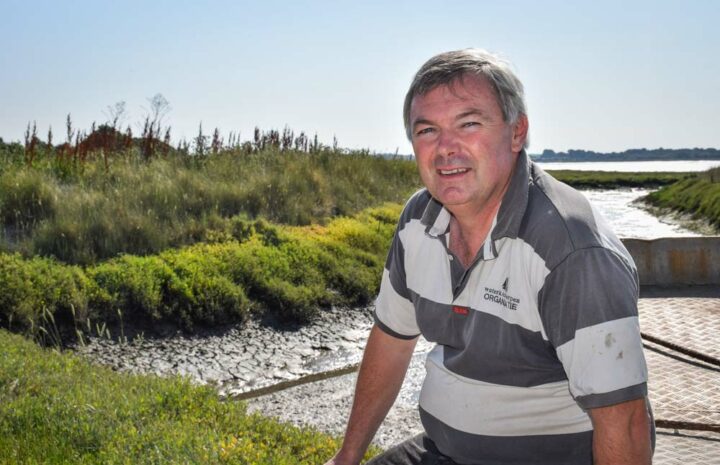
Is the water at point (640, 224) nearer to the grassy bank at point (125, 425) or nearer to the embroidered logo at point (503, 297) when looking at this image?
the grassy bank at point (125, 425)

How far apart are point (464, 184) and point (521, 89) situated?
0.32 m

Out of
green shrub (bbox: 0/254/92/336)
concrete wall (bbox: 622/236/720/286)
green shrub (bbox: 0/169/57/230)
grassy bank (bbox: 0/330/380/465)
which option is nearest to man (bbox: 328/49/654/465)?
grassy bank (bbox: 0/330/380/465)

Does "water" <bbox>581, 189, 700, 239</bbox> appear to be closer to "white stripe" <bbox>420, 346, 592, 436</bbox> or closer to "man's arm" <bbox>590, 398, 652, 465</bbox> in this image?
"white stripe" <bbox>420, 346, 592, 436</bbox>

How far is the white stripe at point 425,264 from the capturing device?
91.7 inches

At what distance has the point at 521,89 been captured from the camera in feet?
7.37

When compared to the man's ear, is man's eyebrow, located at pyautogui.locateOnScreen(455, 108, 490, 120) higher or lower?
higher

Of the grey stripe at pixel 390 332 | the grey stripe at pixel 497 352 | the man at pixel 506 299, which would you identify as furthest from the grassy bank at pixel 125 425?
the grey stripe at pixel 497 352

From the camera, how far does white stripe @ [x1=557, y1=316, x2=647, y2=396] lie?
184 cm

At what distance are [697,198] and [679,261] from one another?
92.1 feet

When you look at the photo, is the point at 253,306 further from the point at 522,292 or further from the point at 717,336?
the point at 522,292

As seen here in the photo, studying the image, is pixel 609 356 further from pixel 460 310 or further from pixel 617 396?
pixel 460 310

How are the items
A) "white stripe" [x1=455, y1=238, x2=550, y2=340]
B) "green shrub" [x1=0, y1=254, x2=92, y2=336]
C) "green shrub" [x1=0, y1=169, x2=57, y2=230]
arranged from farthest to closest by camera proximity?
"green shrub" [x1=0, y1=169, x2=57, y2=230], "green shrub" [x1=0, y1=254, x2=92, y2=336], "white stripe" [x1=455, y1=238, x2=550, y2=340]

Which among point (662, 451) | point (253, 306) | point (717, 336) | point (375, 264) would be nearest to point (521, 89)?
point (662, 451)

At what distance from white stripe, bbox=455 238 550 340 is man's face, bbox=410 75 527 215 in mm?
202
